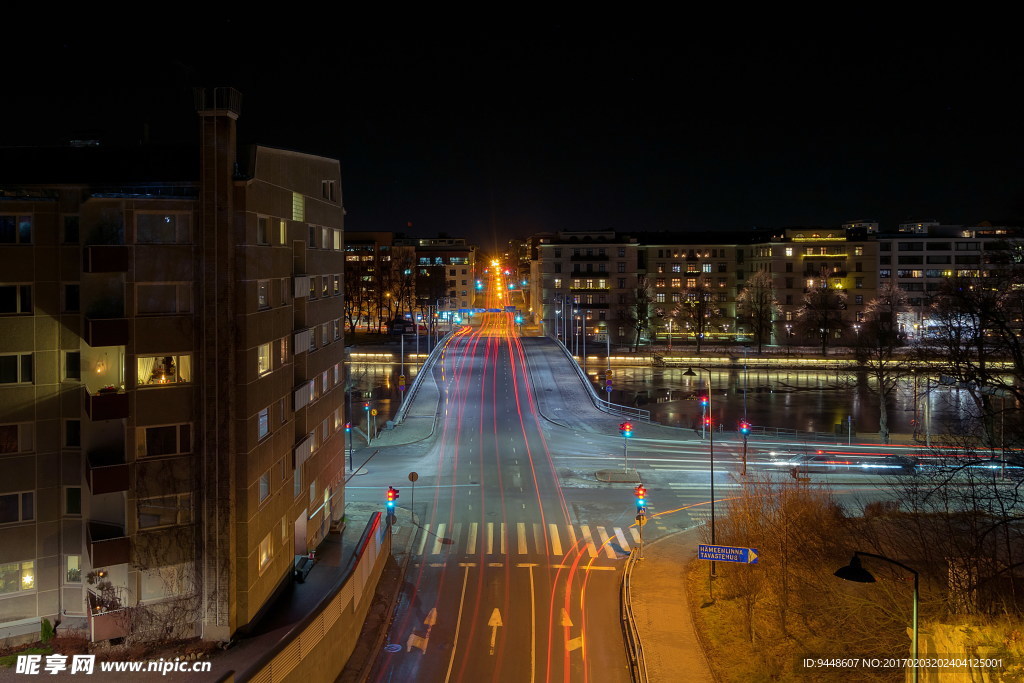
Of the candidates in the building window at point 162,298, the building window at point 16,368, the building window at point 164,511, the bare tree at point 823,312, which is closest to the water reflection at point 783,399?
the bare tree at point 823,312

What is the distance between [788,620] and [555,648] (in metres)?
7.32

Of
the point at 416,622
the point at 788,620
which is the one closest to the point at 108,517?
the point at 416,622

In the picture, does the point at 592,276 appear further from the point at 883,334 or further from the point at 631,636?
the point at 631,636

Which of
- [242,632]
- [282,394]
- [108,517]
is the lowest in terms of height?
[242,632]

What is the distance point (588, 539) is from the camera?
32.3 m

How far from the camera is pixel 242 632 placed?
757 inches

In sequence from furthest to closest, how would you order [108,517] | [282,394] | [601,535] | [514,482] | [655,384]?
Result: [655,384]
[514,482]
[601,535]
[282,394]
[108,517]

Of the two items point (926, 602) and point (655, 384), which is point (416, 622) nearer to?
point (926, 602)

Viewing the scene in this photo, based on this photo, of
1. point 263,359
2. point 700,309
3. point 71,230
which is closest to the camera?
point 71,230

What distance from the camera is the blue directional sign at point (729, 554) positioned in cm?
2288

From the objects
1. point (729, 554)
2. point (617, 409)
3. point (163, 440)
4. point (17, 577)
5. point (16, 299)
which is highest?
point (16, 299)

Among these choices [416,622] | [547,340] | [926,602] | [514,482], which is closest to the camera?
[926,602]

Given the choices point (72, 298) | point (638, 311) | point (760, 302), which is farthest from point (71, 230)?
point (760, 302)

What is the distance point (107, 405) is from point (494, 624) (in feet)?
45.1
